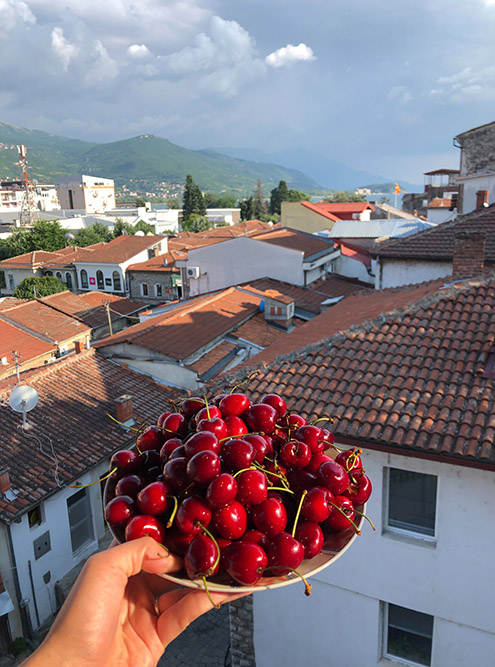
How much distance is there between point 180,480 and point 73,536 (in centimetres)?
1235

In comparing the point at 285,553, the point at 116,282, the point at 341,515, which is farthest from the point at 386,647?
the point at 116,282

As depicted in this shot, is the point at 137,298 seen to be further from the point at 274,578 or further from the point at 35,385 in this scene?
the point at 274,578

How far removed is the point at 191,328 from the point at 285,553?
15699mm

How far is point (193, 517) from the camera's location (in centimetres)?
223

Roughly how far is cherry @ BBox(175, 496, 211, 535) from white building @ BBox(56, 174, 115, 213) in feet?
342

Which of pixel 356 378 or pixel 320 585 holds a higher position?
pixel 356 378

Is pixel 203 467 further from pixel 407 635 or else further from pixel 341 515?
pixel 407 635

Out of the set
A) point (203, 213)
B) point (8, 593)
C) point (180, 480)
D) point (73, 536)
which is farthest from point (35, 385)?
point (203, 213)

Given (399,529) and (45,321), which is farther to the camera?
(45,321)

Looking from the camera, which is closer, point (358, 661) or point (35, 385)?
point (358, 661)

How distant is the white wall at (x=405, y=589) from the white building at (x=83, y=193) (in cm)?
10042

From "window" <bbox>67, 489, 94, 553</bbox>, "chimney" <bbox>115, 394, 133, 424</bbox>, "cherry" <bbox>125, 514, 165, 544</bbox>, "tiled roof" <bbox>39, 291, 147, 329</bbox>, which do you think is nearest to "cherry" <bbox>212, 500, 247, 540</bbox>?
"cherry" <bbox>125, 514, 165, 544</bbox>

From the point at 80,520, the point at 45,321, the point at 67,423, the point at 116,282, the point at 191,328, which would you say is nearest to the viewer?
the point at 80,520

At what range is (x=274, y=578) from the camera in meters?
2.30
